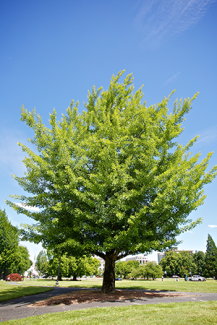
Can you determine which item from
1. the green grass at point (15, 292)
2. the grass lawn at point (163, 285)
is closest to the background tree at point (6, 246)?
the grass lawn at point (163, 285)

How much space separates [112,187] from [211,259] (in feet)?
254

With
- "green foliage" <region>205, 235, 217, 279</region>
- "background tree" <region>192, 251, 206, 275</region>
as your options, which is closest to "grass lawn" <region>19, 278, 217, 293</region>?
"green foliage" <region>205, 235, 217, 279</region>

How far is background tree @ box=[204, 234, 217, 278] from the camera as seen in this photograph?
66.1 m

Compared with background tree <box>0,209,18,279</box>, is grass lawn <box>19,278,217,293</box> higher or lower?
lower

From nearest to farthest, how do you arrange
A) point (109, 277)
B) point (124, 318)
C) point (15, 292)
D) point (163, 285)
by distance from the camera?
1. point (124, 318)
2. point (109, 277)
3. point (15, 292)
4. point (163, 285)

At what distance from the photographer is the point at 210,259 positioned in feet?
226

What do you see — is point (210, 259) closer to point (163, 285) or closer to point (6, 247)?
point (163, 285)

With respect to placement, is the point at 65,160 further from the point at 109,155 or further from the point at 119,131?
the point at 119,131

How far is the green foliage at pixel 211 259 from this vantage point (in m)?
66.1

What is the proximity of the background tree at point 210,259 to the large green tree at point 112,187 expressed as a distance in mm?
71776

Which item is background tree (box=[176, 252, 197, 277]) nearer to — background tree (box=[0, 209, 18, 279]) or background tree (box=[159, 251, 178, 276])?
background tree (box=[159, 251, 178, 276])

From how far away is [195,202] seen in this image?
9289 millimetres

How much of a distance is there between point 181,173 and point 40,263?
340ft

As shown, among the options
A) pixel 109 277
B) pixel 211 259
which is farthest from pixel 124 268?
pixel 109 277
